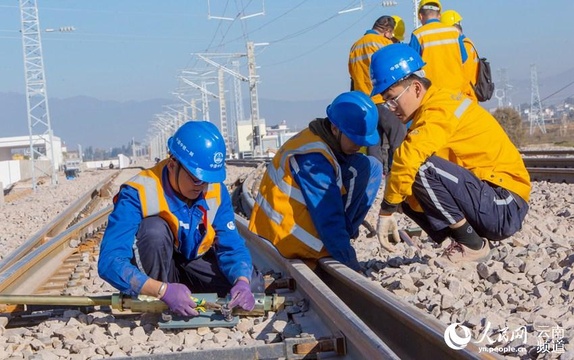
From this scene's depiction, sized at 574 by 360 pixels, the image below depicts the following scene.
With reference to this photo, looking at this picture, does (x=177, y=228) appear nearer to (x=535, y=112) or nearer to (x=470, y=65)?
(x=470, y=65)

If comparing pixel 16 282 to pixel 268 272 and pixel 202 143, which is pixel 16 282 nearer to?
pixel 268 272

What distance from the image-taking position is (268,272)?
6027mm

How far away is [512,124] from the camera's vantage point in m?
35.8

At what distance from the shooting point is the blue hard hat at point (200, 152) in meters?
4.48

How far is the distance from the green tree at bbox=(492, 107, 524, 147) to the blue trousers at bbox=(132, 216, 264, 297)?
30593mm

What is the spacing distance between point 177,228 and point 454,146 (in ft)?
5.76

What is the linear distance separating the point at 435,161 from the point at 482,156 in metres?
0.44

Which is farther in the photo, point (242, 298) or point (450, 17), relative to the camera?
point (450, 17)

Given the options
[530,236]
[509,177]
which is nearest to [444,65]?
[530,236]

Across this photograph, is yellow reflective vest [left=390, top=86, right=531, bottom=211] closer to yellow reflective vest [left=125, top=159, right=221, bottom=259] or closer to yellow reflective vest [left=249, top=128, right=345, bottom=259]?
yellow reflective vest [left=249, top=128, right=345, bottom=259]

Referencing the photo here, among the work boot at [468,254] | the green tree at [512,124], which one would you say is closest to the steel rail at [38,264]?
the work boot at [468,254]

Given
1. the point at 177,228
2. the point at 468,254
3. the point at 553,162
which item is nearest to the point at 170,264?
the point at 177,228

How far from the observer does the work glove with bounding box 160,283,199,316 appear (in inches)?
173

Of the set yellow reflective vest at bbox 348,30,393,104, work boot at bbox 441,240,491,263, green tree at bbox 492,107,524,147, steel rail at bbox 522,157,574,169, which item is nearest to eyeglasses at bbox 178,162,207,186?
work boot at bbox 441,240,491,263
